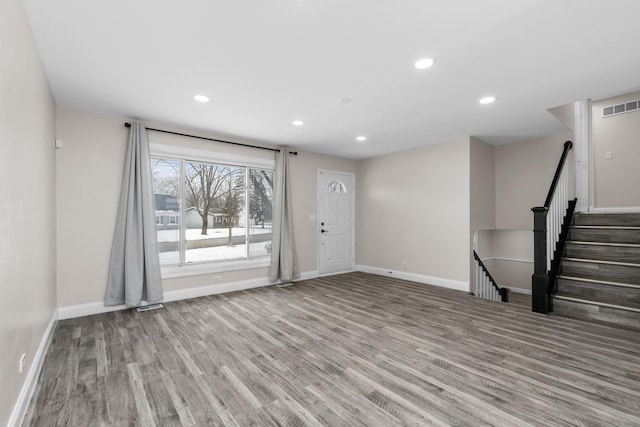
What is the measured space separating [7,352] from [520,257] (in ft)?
23.3

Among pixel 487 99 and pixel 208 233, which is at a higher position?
pixel 487 99

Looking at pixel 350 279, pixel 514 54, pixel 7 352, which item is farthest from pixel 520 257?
pixel 7 352

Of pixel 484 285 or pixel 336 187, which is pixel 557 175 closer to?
pixel 484 285

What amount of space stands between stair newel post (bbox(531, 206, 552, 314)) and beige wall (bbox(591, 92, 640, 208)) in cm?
206

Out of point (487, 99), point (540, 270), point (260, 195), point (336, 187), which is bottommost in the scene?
point (540, 270)

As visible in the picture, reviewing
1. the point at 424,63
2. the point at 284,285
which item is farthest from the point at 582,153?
the point at 284,285

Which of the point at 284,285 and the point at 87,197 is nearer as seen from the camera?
the point at 87,197

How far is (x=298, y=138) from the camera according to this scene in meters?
5.11

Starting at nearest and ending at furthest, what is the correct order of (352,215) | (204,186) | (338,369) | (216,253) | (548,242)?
(338,369)
(548,242)
(204,186)
(216,253)
(352,215)

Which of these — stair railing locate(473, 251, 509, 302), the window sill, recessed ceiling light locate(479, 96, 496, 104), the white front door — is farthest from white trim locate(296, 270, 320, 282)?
recessed ceiling light locate(479, 96, 496, 104)

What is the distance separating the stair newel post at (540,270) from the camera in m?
3.71

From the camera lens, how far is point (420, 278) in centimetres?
561

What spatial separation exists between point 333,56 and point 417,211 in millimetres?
3917

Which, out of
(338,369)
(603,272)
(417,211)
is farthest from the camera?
(417,211)
